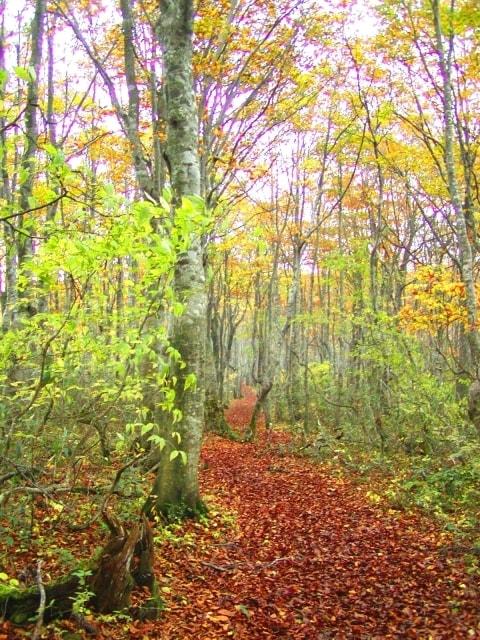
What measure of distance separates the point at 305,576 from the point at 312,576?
80mm

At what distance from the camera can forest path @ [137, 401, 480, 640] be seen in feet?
13.4

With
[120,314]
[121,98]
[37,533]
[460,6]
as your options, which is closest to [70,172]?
[120,314]

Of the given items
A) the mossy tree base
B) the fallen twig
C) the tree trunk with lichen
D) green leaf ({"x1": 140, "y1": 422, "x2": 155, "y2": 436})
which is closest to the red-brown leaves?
the mossy tree base

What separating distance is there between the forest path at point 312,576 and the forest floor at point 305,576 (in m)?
0.01

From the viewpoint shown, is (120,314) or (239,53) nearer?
(120,314)

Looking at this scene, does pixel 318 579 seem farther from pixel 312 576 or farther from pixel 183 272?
pixel 183 272

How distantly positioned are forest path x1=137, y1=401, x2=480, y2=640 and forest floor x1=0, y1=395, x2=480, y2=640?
0.5 inches

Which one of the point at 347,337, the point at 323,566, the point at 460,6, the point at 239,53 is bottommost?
the point at 323,566

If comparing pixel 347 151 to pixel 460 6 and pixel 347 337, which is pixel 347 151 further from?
pixel 347 337

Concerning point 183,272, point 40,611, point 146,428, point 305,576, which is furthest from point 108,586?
point 183,272

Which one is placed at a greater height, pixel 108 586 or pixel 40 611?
pixel 40 611

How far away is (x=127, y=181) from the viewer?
63.0 feet

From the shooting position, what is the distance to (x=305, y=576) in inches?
201

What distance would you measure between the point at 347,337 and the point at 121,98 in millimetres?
16781
